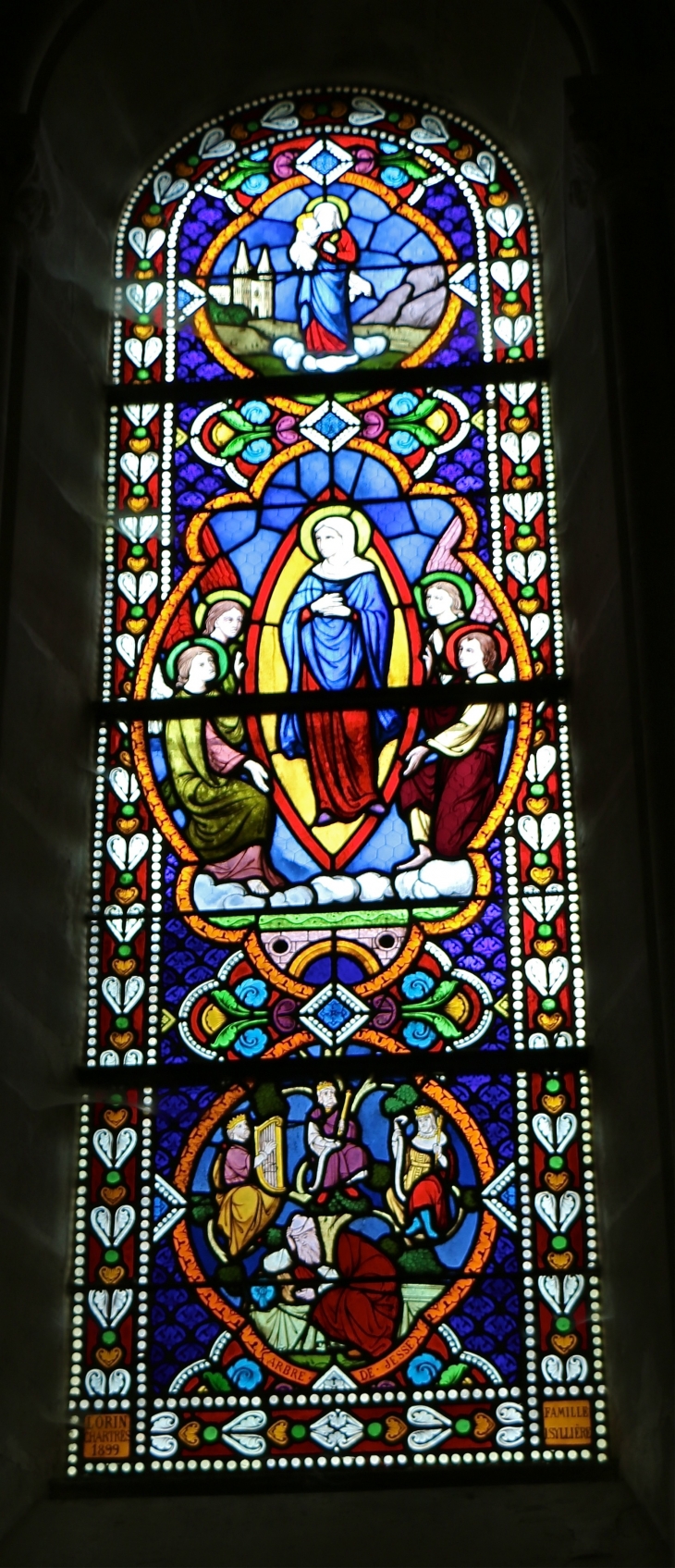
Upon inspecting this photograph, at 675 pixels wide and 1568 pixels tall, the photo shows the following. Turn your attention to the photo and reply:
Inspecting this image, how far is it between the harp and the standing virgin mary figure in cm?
107

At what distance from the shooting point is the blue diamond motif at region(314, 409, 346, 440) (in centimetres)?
859

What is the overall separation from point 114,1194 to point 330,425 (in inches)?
115

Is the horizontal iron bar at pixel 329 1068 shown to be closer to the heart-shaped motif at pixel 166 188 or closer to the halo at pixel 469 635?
the halo at pixel 469 635

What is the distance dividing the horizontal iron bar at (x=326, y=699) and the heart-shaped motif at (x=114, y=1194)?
1.66 meters

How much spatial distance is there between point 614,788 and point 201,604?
5.82 feet

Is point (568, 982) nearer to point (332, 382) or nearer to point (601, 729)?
point (601, 729)

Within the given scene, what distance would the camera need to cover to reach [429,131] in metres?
9.26

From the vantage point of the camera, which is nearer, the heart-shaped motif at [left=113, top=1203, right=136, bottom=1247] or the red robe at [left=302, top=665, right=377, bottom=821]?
the heart-shaped motif at [left=113, top=1203, right=136, bottom=1247]

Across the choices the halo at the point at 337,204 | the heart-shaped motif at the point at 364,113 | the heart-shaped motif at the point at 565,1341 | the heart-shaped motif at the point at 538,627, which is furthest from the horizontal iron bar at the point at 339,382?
the heart-shaped motif at the point at 565,1341

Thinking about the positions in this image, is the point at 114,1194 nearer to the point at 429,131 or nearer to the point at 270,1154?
the point at 270,1154

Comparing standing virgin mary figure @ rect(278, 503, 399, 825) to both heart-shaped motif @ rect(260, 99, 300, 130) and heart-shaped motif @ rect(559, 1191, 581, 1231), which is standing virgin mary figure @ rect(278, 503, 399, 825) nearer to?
heart-shaped motif @ rect(559, 1191, 581, 1231)

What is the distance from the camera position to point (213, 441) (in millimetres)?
8656

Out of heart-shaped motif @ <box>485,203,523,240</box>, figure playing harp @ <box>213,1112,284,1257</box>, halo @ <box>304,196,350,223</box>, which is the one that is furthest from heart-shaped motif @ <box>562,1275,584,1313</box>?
halo @ <box>304,196,350,223</box>

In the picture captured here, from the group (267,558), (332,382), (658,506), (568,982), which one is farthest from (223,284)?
(568,982)
